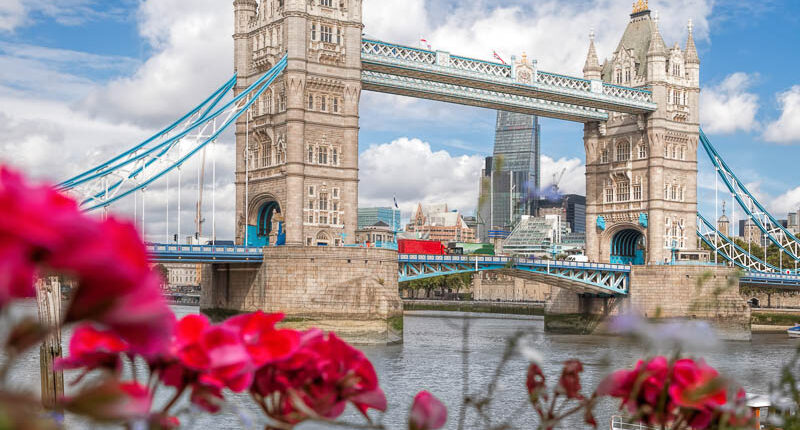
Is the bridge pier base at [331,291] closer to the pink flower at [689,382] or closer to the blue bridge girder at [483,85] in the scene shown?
the blue bridge girder at [483,85]

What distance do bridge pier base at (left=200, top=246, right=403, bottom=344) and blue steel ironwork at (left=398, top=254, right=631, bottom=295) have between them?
5488 mm

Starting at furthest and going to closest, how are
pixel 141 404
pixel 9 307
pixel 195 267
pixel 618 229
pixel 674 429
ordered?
pixel 195 267
pixel 618 229
pixel 674 429
pixel 141 404
pixel 9 307

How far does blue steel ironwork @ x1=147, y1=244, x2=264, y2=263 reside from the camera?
38.8 metres

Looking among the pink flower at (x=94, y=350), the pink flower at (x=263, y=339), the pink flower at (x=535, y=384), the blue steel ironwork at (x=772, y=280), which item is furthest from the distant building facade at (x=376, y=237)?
the pink flower at (x=94, y=350)

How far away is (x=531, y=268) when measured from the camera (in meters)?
52.0

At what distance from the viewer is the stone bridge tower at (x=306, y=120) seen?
140 feet

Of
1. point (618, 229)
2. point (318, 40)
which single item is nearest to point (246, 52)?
point (318, 40)

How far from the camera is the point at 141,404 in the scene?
1.52 m

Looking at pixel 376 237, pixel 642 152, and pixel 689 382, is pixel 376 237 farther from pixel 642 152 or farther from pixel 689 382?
pixel 689 382

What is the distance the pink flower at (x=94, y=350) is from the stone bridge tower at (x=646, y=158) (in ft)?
183

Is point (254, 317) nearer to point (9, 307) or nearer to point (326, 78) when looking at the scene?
point (9, 307)

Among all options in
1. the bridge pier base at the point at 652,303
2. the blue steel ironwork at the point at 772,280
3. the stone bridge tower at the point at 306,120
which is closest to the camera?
the stone bridge tower at the point at 306,120

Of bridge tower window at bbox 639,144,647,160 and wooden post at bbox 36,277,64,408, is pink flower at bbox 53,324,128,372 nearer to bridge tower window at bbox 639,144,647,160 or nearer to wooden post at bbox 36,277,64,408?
wooden post at bbox 36,277,64,408

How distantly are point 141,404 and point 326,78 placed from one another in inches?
1676
